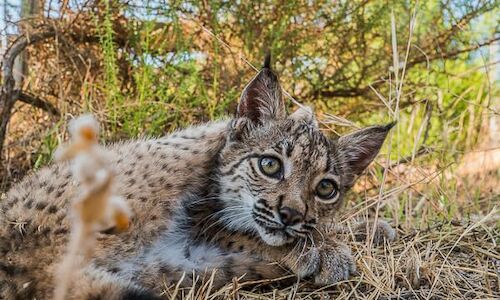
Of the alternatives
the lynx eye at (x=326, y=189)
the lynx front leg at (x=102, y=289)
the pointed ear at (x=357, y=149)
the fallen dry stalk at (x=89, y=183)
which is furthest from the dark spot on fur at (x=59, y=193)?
the fallen dry stalk at (x=89, y=183)

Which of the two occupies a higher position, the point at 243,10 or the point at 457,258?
the point at 243,10

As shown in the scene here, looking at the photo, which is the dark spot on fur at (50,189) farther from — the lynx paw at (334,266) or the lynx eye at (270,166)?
the lynx paw at (334,266)

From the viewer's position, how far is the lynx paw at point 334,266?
8.62 ft

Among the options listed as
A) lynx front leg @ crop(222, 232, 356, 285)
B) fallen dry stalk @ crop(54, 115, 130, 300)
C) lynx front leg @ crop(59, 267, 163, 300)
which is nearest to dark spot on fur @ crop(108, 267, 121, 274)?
lynx front leg @ crop(59, 267, 163, 300)

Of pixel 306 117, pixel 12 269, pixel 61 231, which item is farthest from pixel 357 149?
pixel 12 269

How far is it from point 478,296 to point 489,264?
0.46 meters

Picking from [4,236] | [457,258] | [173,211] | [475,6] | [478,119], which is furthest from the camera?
[478,119]

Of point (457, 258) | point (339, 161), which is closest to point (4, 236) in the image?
point (339, 161)

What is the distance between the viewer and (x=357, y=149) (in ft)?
10.3

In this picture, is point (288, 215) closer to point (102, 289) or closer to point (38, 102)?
point (102, 289)

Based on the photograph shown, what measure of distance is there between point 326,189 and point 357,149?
384mm

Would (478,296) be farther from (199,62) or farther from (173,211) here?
(199,62)

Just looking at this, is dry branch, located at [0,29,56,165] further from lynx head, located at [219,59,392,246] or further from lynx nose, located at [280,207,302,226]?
lynx nose, located at [280,207,302,226]

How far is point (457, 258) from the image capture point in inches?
117
